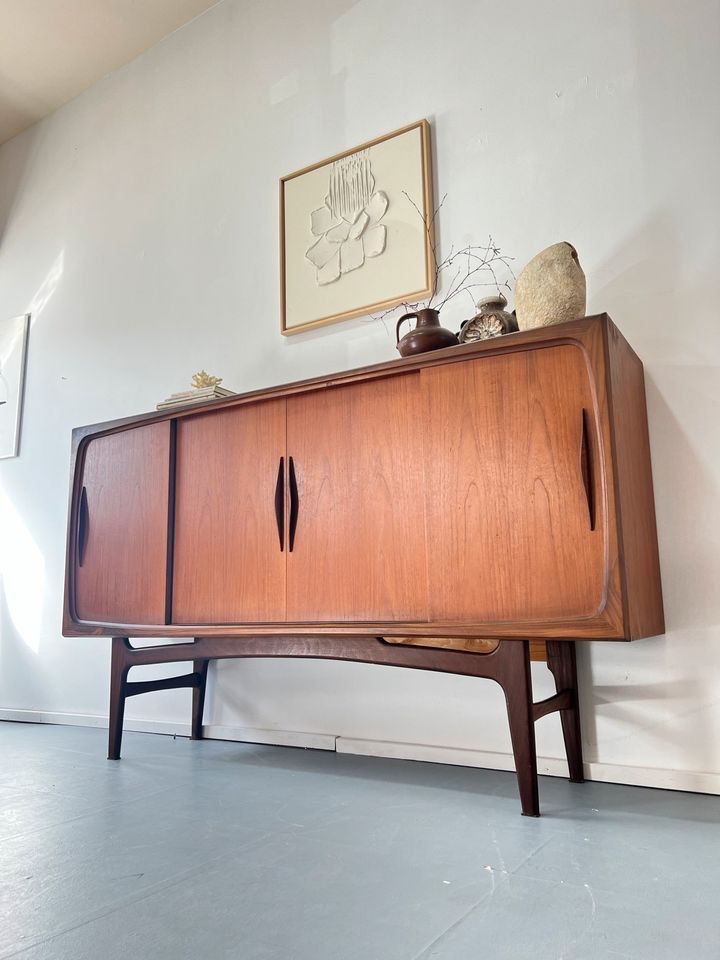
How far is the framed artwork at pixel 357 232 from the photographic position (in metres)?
2.39

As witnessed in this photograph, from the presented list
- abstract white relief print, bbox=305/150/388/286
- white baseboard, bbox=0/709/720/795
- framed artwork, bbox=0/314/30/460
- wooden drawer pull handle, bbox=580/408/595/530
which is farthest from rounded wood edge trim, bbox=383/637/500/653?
framed artwork, bbox=0/314/30/460

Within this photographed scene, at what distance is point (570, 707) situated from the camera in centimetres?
180

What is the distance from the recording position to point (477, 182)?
2291 mm

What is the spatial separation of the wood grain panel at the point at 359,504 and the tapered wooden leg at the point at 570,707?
43 cm

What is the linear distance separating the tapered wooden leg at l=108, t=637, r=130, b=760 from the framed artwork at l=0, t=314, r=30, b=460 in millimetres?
1660

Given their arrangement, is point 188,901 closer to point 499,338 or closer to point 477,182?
point 499,338

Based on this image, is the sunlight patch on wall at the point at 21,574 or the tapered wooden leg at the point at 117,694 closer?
the tapered wooden leg at the point at 117,694

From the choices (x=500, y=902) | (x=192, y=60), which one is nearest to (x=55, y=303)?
(x=192, y=60)

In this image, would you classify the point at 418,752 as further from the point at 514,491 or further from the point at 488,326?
the point at 488,326

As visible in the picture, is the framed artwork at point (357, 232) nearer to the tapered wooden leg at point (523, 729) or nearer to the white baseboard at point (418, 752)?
the tapered wooden leg at point (523, 729)

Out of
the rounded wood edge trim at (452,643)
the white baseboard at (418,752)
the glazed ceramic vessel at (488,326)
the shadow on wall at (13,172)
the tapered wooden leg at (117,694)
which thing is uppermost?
the shadow on wall at (13,172)

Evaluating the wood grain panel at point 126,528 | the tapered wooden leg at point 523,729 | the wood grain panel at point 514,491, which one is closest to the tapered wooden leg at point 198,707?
the wood grain panel at point 126,528

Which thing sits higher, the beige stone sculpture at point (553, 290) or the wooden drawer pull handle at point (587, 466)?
the beige stone sculpture at point (553, 290)

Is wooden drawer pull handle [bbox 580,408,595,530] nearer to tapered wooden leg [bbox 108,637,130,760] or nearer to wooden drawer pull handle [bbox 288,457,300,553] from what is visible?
wooden drawer pull handle [bbox 288,457,300,553]
